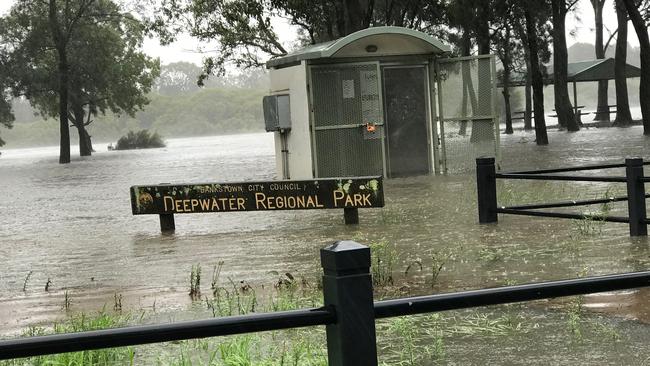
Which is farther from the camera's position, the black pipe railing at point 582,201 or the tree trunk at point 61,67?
the tree trunk at point 61,67

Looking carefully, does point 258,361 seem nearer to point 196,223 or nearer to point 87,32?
point 196,223

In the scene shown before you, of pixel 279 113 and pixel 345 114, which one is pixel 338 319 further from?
pixel 279 113

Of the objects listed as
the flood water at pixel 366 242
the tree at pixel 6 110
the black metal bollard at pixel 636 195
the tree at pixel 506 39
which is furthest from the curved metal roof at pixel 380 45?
the tree at pixel 6 110

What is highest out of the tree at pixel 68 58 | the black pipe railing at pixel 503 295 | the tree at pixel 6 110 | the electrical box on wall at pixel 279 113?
the tree at pixel 68 58

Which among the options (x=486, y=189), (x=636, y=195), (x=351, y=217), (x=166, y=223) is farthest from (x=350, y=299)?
(x=166, y=223)

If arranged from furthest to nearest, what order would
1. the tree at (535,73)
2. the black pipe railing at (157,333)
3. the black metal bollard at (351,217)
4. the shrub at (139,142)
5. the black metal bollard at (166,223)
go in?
the shrub at (139,142)
the tree at (535,73)
the black metal bollard at (166,223)
the black metal bollard at (351,217)
the black pipe railing at (157,333)

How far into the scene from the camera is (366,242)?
11.7 meters

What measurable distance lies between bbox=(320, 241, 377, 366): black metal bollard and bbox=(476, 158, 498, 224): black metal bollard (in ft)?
30.4

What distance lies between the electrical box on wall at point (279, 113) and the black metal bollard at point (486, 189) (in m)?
10.4

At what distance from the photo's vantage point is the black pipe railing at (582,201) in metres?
10.2

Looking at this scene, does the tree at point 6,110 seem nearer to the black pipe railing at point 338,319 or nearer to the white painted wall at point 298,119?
the white painted wall at point 298,119

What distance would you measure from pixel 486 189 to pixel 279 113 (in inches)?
427

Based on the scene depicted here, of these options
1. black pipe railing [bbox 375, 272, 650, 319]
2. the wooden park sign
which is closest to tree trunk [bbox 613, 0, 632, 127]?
the wooden park sign

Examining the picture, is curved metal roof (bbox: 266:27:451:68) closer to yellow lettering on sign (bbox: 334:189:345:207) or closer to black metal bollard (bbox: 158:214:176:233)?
black metal bollard (bbox: 158:214:176:233)
